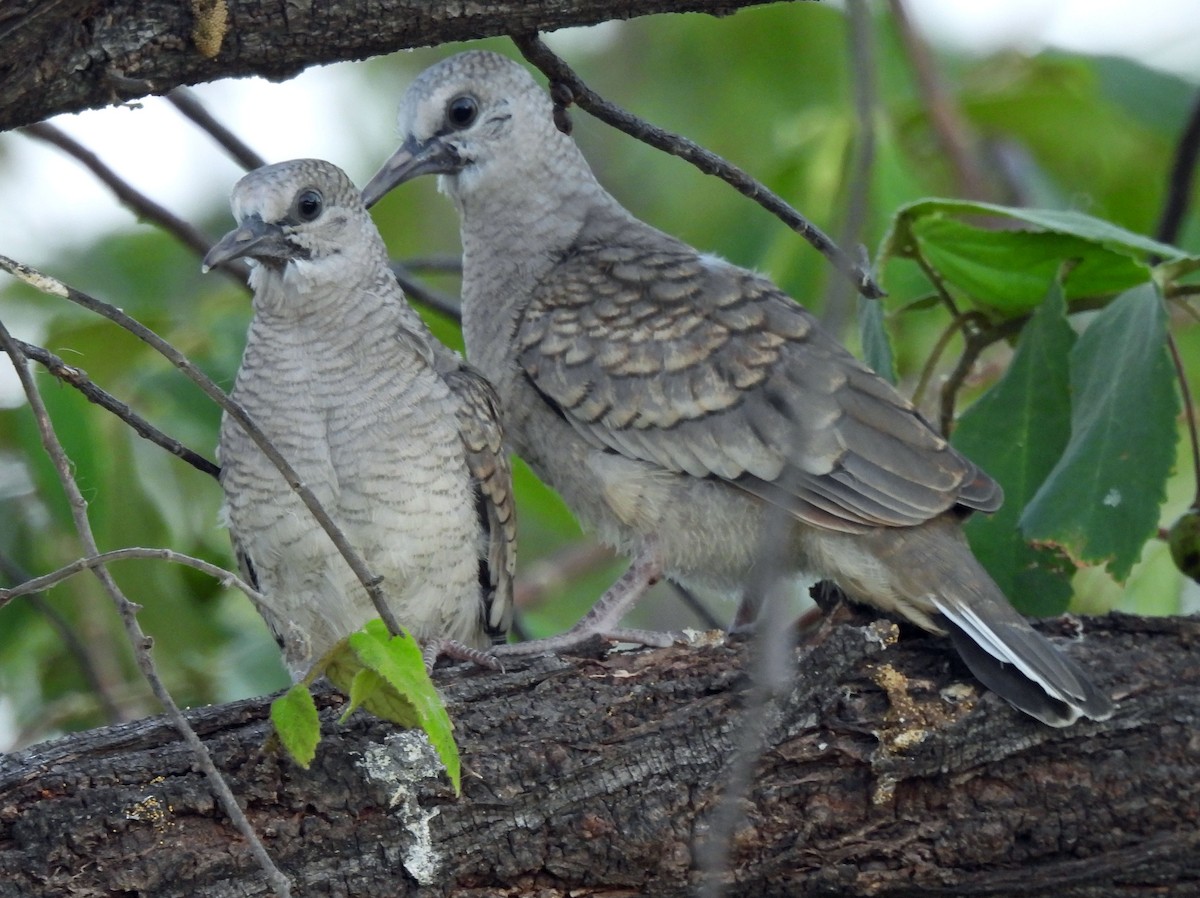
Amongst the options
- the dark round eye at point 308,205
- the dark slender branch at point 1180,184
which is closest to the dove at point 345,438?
the dark round eye at point 308,205

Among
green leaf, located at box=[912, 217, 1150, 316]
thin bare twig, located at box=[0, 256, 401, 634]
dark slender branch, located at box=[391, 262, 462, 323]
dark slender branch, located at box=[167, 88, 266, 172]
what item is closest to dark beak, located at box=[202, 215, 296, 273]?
dark slender branch, located at box=[167, 88, 266, 172]

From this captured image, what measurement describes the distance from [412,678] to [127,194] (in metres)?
1.93

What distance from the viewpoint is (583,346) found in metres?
3.33

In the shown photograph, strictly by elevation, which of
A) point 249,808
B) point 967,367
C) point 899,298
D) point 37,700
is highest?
point 37,700

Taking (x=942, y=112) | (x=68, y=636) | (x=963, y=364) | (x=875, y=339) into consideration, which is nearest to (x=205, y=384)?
(x=68, y=636)

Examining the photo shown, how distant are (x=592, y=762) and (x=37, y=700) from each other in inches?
92.5

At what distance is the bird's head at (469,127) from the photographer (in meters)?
3.70

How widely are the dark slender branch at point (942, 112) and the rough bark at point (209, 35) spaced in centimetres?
267

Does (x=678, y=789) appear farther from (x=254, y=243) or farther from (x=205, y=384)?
(x=254, y=243)

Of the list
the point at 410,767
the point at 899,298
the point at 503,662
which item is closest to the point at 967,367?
the point at 899,298

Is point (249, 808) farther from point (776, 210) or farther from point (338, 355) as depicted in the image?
point (776, 210)

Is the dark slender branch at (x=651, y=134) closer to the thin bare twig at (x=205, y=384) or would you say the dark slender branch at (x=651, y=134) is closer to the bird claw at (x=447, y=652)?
the thin bare twig at (x=205, y=384)

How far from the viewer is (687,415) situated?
3199 mm

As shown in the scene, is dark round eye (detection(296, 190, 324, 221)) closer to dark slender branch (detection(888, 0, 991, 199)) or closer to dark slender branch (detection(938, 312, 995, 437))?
dark slender branch (detection(938, 312, 995, 437))
